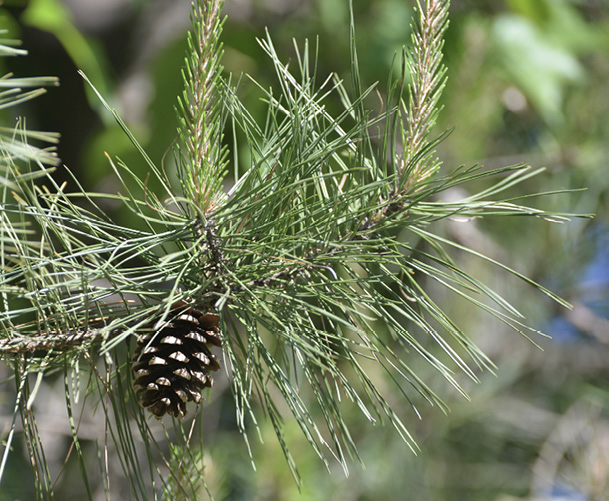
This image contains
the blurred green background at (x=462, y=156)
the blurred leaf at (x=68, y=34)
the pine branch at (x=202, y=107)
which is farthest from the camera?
the blurred green background at (x=462, y=156)

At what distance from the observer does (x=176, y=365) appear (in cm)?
25

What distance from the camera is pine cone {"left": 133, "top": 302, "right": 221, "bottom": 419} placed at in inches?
9.6

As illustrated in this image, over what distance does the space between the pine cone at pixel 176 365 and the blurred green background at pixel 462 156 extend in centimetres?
37

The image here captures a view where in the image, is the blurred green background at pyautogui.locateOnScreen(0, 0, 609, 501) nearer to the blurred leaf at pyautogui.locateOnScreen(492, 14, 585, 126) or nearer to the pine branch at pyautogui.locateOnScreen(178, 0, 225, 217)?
the blurred leaf at pyautogui.locateOnScreen(492, 14, 585, 126)

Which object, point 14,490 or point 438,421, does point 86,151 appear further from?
point 438,421

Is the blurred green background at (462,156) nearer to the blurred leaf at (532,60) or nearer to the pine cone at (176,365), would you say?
the blurred leaf at (532,60)

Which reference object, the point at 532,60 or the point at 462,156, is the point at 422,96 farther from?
the point at 462,156

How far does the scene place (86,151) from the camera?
91 centimetres

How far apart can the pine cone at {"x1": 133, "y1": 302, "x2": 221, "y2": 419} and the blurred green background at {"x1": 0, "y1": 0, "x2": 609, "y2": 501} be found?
0.37 metres

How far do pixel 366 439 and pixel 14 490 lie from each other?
624mm

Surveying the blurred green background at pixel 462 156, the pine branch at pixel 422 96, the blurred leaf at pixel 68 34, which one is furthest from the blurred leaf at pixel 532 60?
the pine branch at pixel 422 96

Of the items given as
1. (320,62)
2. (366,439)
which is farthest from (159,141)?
(366,439)

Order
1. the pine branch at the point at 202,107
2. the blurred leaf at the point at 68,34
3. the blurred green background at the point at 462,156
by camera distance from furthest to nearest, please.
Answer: the blurred green background at the point at 462,156 → the blurred leaf at the point at 68,34 → the pine branch at the point at 202,107

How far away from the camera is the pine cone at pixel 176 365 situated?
24 centimetres
